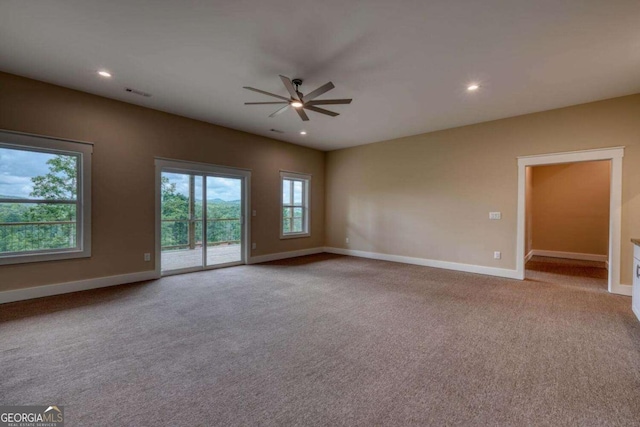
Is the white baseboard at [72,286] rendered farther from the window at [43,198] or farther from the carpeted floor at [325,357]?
the window at [43,198]

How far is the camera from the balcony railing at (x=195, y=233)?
5129mm

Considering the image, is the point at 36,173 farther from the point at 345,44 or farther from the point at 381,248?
the point at 381,248

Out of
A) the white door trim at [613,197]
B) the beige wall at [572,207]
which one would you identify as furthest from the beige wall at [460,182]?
the beige wall at [572,207]

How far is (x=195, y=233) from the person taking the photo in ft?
17.9


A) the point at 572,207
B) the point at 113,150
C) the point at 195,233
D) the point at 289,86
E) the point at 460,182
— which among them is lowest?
the point at 195,233

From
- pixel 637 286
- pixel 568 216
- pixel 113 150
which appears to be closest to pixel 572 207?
pixel 568 216

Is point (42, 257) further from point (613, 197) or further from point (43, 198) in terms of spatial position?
point (613, 197)

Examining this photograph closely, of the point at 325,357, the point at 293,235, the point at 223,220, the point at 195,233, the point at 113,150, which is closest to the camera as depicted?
the point at 325,357

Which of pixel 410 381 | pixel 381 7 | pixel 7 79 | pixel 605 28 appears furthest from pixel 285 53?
pixel 7 79

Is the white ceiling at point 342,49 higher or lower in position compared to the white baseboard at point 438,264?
higher

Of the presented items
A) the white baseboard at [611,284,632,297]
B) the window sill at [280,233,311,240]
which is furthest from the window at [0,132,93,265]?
the white baseboard at [611,284,632,297]

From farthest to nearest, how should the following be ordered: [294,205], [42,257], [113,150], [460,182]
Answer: [294,205] < [460,182] < [113,150] < [42,257]

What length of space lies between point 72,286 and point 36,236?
0.85 metres

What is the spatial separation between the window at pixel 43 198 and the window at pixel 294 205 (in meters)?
3.87
